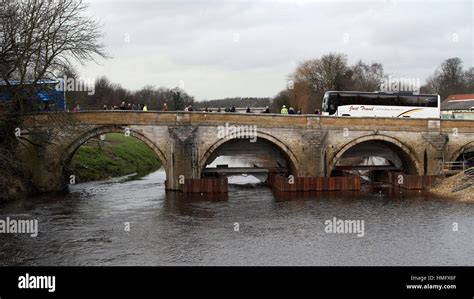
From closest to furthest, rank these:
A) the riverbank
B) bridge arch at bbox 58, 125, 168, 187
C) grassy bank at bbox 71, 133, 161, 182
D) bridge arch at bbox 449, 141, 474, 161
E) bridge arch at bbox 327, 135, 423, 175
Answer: the riverbank
bridge arch at bbox 58, 125, 168, 187
bridge arch at bbox 327, 135, 423, 175
bridge arch at bbox 449, 141, 474, 161
grassy bank at bbox 71, 133, 161, 182

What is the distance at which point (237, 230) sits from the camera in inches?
1036

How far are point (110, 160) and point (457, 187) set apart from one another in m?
31.5

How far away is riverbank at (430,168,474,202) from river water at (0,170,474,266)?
1680mm

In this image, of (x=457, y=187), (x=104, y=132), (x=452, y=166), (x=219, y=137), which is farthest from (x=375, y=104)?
(x=104, y=132)

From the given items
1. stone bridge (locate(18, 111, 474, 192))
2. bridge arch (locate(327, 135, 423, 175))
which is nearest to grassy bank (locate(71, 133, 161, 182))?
stone bridge (locate(18, 111, 474, 192))

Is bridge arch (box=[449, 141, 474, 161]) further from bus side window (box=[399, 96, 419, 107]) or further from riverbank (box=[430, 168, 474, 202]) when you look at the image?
bus side window (box=[399, 96, 419, 107])

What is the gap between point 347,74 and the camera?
82.9 meters

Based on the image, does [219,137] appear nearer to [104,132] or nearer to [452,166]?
[104,132]

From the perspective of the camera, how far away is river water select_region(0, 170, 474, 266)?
21516mm

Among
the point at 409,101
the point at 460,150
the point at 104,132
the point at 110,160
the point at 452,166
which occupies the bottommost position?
the point at 452,166

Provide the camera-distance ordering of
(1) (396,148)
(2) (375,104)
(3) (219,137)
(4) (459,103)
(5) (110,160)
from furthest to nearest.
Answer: (4) (459,103) → (5) (110,160) → (2) (375,104) → (1) (396,148) → (3) (219,137)

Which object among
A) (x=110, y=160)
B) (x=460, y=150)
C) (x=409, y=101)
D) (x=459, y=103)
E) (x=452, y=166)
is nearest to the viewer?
(x=452, y=166)
